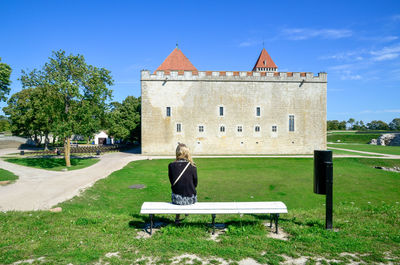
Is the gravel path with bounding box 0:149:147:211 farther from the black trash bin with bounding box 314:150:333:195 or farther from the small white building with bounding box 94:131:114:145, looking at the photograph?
the small white building with bounding box 94:131:114:145

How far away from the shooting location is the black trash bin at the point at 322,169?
217 inches

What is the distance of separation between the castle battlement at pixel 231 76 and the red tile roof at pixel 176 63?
→ 13.3ft

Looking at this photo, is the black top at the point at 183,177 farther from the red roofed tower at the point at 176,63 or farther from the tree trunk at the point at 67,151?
the red roofed tower at the point at 176,63

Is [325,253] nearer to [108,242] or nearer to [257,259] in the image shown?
[257,259]

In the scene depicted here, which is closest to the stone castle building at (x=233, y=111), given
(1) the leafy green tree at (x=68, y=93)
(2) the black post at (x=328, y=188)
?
(1) the leafy green tree at (x=68, y=93)

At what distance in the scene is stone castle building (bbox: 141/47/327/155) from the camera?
3256cm

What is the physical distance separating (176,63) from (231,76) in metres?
9.62

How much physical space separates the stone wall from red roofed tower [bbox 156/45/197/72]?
14.8 ft

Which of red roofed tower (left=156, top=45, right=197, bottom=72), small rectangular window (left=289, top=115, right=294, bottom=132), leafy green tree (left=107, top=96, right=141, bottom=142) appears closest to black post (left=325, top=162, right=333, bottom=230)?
small rectangular window (left=289, top=115, right=294, bottom=132)

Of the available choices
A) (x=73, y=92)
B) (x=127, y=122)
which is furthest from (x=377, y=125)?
(x=73, y=92)

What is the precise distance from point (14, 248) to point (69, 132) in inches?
688

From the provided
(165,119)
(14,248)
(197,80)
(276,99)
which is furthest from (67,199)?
(276,99)

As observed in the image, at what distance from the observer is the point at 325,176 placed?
555cm

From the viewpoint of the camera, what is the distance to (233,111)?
33.3m
